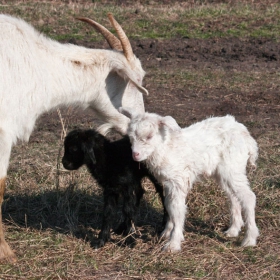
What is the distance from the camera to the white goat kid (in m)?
5.68

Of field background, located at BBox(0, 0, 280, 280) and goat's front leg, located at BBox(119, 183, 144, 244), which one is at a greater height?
goat's front leg, located at BBox(119, 183, 144, 244)

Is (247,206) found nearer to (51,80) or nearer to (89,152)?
(89,152)

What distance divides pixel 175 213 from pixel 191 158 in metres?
0.50

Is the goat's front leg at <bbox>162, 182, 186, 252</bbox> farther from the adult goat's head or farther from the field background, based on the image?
the adult goat's head

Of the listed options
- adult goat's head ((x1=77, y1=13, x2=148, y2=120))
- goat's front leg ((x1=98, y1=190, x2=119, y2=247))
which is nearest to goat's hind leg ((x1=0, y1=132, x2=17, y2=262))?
goat's front leg ((x1=98, y1=190, x2=119, y2=247))

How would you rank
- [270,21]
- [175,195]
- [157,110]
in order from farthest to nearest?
[270,21], [157,110], [175,195]

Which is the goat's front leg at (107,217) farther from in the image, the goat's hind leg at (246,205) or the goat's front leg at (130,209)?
the goat's hind leg at (246,205)

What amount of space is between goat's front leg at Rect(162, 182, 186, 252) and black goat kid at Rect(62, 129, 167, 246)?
0.33 metres

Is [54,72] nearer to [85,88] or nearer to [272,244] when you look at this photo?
[85,88]

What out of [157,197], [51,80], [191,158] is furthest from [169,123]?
[157,197]

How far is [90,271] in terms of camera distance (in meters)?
5.54

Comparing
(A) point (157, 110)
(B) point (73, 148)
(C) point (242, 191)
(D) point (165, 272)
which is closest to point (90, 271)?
(D) point (165, 272)

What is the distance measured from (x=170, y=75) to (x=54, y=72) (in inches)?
251

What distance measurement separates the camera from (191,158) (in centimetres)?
595
